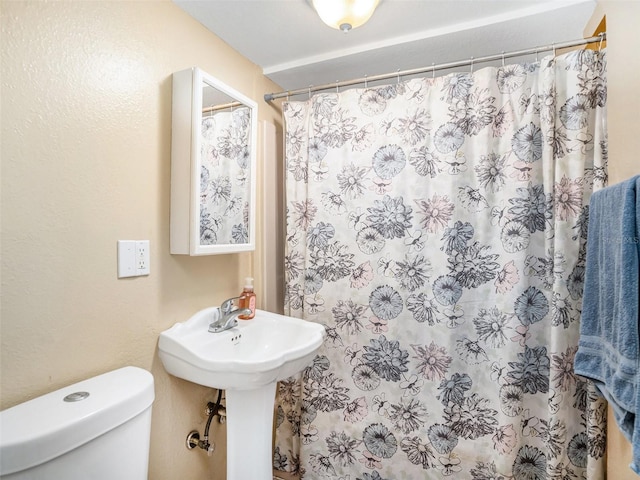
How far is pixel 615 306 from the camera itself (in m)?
0.93

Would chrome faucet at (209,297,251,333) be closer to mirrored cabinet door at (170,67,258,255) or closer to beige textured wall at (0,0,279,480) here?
beige textured wall at (0,0,279,480)

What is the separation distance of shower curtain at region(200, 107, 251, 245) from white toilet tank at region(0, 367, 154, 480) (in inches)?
23.9

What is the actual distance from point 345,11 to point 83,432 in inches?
62.2

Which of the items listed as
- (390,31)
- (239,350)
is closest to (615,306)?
(239,350)

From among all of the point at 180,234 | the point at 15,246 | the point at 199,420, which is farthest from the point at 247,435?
the point at 15,246

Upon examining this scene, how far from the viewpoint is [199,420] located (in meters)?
1.41

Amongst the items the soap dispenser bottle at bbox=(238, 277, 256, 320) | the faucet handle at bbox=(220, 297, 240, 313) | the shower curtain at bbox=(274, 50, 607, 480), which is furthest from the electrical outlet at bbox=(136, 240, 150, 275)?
the shower curtain at bbox=(274, 50, 607, 480)

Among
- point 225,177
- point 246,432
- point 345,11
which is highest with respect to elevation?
point 345,11

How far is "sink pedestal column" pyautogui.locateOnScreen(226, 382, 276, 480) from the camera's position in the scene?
4.19 ft

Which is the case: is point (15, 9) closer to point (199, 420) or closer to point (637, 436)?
point (199, 420)

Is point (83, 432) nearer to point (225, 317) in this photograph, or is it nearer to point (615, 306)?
point (225, 317)

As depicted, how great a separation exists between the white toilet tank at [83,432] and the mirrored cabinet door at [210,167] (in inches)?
21.1

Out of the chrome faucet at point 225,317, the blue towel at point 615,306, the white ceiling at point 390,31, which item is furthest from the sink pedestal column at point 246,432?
the white ceiling at point 390,31

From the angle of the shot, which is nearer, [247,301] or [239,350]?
[239,350]
